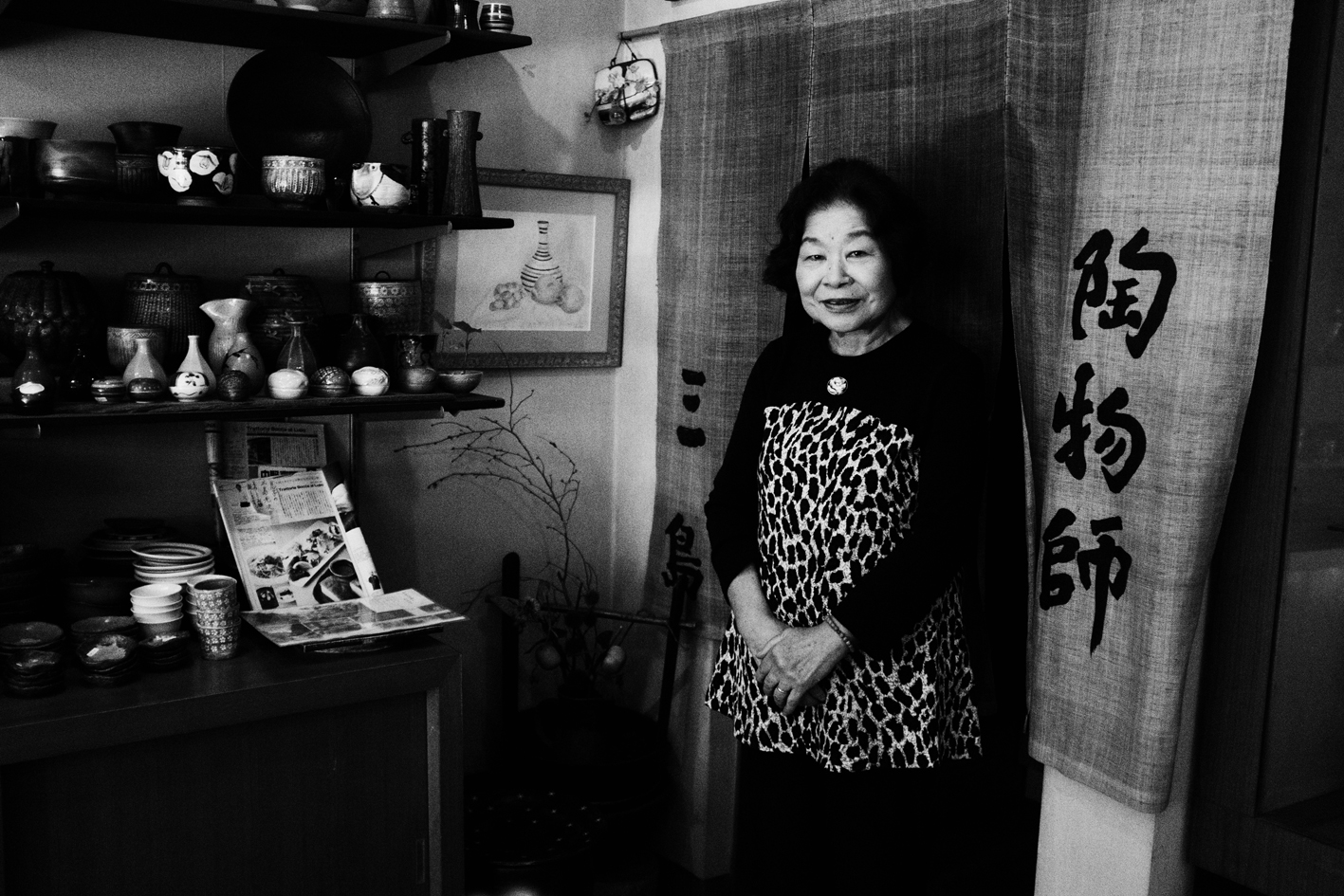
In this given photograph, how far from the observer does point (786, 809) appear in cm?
202

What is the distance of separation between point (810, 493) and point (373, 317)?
103 cm

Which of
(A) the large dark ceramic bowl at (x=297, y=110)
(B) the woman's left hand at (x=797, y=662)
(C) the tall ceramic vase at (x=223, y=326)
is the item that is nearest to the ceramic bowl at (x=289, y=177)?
(A) the large dark ceramic bowl at (x=297, y=110)

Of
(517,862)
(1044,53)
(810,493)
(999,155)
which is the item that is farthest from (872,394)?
(517,862)

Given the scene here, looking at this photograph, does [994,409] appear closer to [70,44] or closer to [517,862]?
[517,862]

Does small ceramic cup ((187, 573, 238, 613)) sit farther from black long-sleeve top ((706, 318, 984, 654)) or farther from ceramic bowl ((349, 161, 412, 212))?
black long-sleeve top ((706, 318, 984, 654))

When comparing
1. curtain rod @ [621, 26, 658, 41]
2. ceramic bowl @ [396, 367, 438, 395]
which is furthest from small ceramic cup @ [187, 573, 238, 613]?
curtain rod @ [621, 26, 658, 41]

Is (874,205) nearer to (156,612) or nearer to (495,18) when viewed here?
(495,18)

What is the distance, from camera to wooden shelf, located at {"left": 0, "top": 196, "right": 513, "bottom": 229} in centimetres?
200

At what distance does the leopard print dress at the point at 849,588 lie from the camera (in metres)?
1.87

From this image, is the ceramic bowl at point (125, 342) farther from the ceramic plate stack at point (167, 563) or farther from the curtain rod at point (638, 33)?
the curtain rod at point (638, 33)

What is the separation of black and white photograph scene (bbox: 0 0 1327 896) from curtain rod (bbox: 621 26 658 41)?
0.04ft

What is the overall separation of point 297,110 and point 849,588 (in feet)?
4.71

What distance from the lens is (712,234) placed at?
99.2 inches

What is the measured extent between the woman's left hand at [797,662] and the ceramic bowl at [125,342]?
124cm
